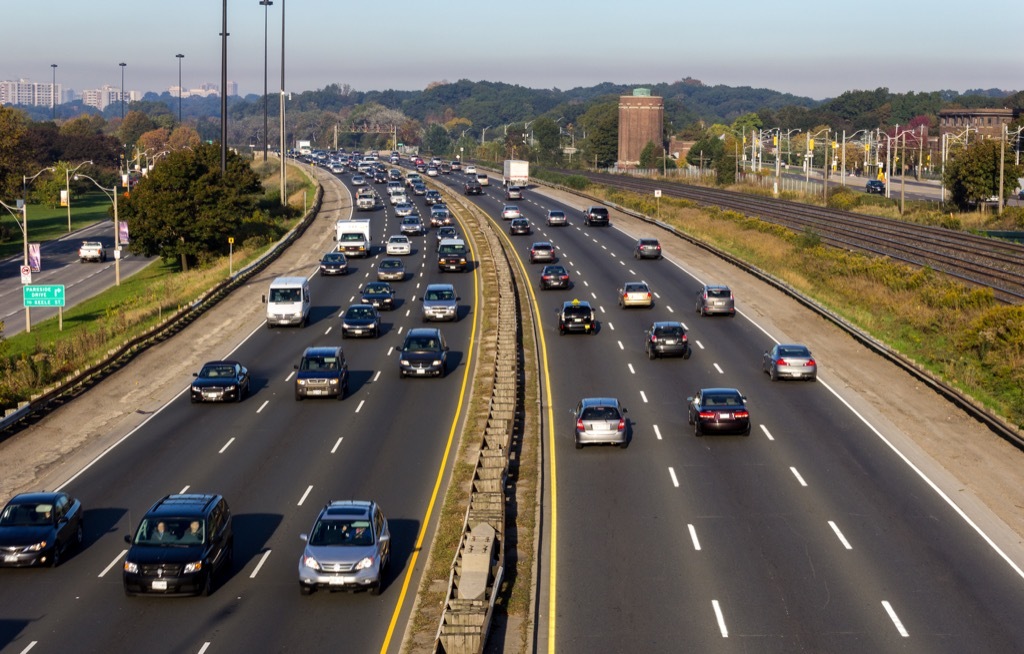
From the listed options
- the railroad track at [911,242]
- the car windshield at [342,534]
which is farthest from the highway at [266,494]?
the railroad track at [911,242]

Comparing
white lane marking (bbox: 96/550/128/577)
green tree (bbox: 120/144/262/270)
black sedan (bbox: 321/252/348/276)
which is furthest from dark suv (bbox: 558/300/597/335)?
green tree (bbox: 120/144/262/270)

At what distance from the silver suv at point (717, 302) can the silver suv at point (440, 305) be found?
11904mm

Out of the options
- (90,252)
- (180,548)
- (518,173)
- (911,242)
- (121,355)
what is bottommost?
(180,548)

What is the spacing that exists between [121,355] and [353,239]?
32.0 meters

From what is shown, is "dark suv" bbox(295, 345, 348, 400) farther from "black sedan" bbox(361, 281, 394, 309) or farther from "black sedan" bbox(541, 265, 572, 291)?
"black sedan" bbox(541, 265, 572, 291)

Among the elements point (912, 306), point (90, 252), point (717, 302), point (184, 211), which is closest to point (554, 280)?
point (717, 302)

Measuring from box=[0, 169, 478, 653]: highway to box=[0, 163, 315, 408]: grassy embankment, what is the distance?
6553 mm

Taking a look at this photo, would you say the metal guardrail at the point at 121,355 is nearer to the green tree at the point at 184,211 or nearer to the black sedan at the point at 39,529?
the green tree at the point at 184,211

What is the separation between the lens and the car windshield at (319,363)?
43344 millimetres

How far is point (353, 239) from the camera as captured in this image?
80312 mm

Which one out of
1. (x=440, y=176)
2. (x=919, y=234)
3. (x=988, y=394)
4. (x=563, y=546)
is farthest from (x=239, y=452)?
(x=440, y=176)

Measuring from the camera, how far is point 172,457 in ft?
116

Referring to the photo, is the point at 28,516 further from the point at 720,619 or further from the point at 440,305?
the point at 440,305

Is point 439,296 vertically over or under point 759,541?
over
